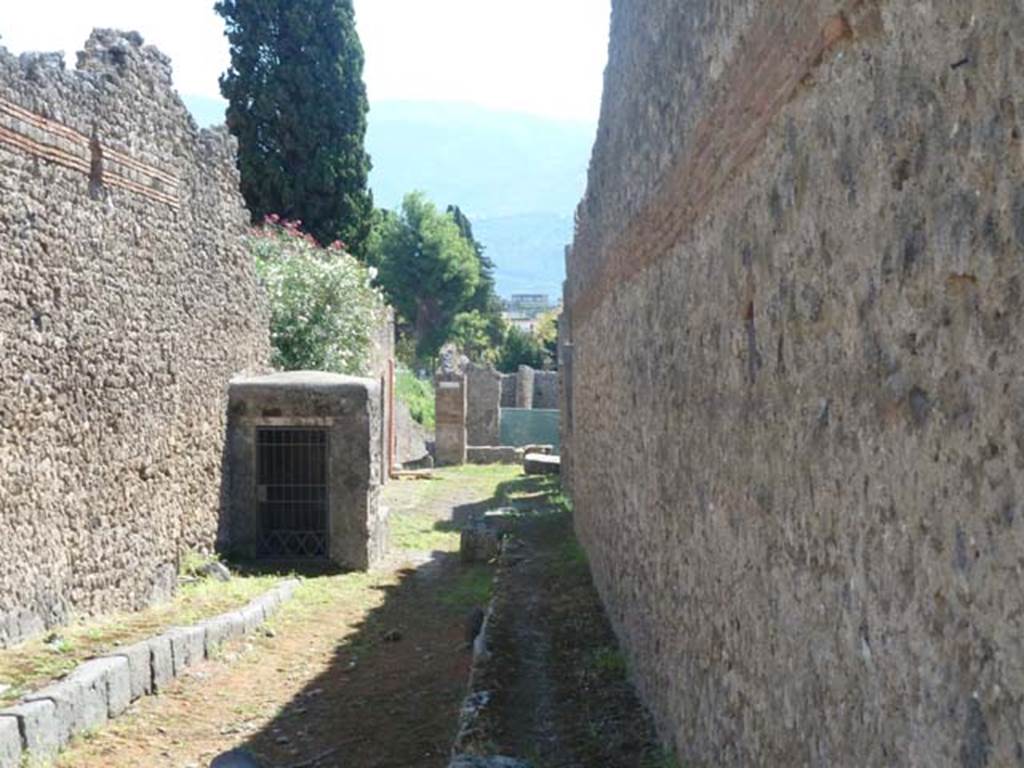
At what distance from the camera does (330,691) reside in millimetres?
7562

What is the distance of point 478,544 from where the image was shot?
500 inches

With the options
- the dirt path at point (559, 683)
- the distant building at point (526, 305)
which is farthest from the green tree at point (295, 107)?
the distant building at point (526, 305)

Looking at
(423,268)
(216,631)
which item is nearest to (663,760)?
(216,631)

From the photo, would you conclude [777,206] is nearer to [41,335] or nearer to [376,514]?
[41,335]

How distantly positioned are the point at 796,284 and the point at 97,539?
6726 millimetres

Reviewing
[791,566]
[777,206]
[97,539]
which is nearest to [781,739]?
[791,566]

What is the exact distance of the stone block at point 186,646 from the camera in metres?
7.33

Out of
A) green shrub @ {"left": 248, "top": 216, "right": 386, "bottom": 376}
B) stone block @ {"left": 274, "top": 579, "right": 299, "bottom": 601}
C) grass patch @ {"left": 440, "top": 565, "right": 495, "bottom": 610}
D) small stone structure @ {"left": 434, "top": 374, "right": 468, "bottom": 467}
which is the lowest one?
grass patch @ {"left": 440, "top": 565, "right": 495, "bottom": 610}

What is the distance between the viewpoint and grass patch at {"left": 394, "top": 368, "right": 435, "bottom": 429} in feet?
108

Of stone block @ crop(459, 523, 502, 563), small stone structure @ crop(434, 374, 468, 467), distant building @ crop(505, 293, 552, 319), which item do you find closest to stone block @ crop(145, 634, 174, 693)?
stone block @ crop(459, 523, 502, 563)

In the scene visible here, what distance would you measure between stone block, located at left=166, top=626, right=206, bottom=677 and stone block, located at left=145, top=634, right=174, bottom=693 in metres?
0.06

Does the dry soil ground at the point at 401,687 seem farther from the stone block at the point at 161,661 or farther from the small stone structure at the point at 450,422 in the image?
the small stone structure at the point at 450,422

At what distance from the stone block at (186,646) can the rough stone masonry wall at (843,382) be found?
340 centimetres

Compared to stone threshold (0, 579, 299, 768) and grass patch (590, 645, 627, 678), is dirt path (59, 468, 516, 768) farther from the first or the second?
grass patch (590, 645, 627, 678)
